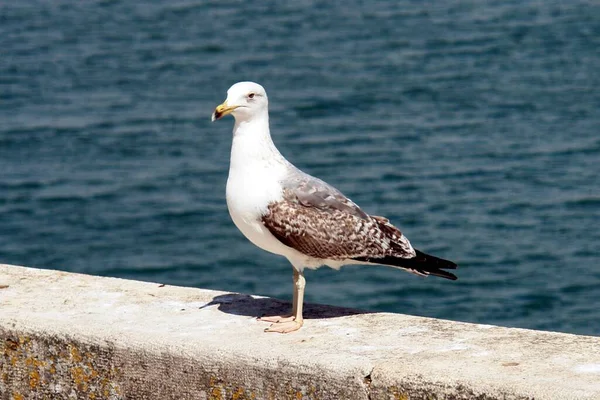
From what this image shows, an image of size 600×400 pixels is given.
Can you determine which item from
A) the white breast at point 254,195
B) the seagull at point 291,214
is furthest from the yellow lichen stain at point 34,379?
the white breast at point 254,195

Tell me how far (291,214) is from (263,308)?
558mm

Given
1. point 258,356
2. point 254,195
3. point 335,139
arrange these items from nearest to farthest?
point 258,356, point 254,195, point 335,139

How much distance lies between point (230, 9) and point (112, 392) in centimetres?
2265

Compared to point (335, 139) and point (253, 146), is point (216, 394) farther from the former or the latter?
point (335, 139)

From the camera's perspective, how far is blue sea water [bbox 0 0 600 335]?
15.3 meters

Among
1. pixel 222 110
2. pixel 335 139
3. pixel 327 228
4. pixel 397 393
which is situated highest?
pixel 222 110

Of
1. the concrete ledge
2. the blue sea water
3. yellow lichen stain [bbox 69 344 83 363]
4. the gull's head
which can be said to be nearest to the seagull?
the gull's head

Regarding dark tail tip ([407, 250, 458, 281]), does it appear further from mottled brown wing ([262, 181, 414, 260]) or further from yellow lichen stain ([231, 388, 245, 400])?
yellow lichen stain ([231, 388, 245, 400])

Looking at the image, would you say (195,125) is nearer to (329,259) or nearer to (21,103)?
(21,103)

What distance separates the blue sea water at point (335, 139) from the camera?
50.3 ft

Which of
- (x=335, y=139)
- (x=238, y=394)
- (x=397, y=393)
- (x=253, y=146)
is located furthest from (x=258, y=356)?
(x=335, y=139)

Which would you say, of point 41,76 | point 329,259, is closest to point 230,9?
point 41,76

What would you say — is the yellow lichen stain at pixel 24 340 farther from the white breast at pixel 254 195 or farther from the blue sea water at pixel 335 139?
the blue sea water at pixel 335 139

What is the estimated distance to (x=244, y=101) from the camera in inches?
252
